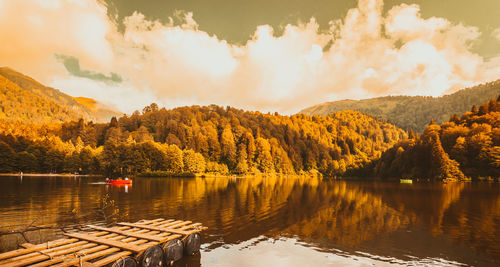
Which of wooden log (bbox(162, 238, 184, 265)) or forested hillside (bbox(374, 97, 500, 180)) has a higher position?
forested hillside (bbox(374, 97, 500, 180))

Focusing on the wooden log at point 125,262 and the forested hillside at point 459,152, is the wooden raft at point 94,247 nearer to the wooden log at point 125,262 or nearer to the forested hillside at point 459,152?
the wooden log at point 125,262

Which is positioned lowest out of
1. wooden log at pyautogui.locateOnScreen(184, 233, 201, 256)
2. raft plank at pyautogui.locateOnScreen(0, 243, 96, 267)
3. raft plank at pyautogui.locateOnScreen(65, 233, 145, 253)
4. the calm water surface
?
the calm water surface

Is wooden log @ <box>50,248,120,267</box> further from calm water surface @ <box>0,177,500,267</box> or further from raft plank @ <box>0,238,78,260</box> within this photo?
calm water surface @ <box>0,177,500,267</box>

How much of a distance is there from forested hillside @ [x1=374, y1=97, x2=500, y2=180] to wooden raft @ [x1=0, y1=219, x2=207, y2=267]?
156050mm

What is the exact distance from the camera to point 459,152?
13950 cm

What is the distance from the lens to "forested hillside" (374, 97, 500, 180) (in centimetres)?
13025

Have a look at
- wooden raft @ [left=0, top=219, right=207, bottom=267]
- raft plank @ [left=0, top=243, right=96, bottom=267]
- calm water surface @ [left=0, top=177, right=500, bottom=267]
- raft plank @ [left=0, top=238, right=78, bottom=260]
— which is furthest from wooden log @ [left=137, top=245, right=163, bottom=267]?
raft plank @ [left=0, top=238, right=78, bottom=260]

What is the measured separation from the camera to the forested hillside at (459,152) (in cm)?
13025

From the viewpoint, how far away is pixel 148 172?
135 m

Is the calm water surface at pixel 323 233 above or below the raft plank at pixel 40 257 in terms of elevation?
below

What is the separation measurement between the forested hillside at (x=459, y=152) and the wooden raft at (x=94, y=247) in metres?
156

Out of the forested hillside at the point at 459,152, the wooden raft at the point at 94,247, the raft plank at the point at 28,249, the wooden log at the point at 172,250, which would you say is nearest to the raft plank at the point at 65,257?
the wooden raft at the point at 94,247

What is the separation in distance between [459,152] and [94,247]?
17202cm

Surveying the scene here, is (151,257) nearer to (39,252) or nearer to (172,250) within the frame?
(172,250)
